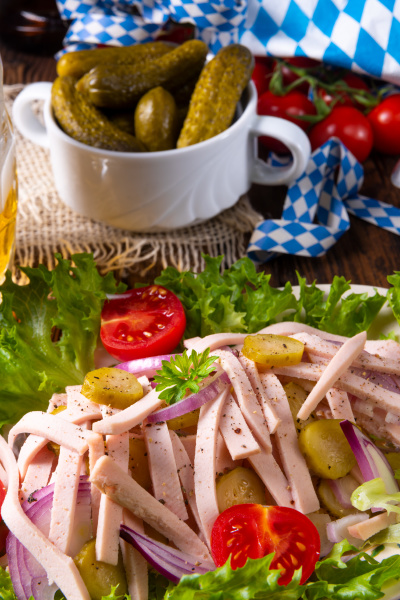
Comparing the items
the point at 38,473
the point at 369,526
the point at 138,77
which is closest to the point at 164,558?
the point at 38,473

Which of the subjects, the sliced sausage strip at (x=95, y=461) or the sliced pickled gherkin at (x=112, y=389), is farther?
the sliced pickled gherkin at (x=112, y=389)

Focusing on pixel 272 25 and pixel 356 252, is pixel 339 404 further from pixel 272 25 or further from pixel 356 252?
pixel 272 25

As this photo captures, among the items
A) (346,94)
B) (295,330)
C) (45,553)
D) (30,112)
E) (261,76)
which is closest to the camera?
(45,553)

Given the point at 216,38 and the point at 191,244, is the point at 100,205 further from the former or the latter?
the point at 216,38

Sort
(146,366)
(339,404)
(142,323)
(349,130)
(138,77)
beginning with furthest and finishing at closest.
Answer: (349,130)
(138,77)
(142,323)
(146,366)
(339,404)

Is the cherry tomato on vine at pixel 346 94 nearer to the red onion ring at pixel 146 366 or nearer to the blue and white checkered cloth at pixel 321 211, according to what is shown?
the blue and white checkered cloth at pixel 321 211

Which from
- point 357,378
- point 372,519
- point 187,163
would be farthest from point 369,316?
point 187,163

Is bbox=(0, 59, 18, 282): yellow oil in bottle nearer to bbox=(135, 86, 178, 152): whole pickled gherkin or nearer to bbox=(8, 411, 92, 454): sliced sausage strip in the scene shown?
bbox=(135, 86, 178, 152): whole pickled gherkin

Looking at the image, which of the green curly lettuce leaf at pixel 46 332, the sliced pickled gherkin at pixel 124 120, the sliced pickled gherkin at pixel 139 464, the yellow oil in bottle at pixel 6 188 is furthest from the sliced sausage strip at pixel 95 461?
the sliced pickled gherkin at pixel 124 120
